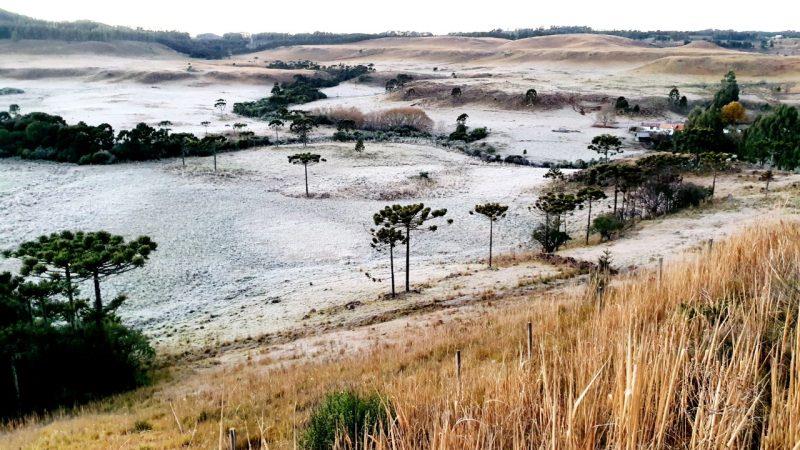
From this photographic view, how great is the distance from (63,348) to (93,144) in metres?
37.4

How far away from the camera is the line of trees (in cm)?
1191

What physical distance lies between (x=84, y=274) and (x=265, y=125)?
5193cm

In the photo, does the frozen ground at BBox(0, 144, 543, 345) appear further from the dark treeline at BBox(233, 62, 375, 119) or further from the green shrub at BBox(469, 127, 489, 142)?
the dark treeline at BBox(233, 62, 375, 119)

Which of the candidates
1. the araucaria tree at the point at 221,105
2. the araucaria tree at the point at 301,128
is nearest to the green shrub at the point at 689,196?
the araucaria tree at the point at 301,128

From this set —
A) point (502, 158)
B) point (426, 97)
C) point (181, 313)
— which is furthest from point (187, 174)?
point (426, 97)

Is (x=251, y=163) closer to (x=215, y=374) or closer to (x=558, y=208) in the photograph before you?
(x=558, y=208)

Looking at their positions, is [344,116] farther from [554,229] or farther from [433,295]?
[433,295]

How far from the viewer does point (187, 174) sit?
4053 centimetres

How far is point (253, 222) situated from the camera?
3100 cm

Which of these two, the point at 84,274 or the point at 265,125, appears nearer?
the point at 84,274

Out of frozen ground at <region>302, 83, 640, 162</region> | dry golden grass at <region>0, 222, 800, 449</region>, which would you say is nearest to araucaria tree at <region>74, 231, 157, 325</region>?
dry golden grass at <region>0, 222, 800, 449</region>

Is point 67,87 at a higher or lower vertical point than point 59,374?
higher

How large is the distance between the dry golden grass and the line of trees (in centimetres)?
206

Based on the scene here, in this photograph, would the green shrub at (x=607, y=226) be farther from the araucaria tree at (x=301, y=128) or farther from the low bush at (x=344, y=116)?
the low bush at (x=344, y=116)
